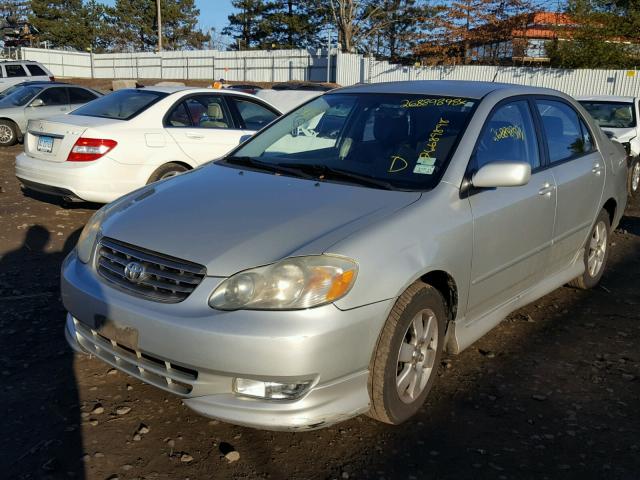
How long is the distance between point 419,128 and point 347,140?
18.9 inches

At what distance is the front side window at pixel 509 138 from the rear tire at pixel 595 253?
1258 millimetres

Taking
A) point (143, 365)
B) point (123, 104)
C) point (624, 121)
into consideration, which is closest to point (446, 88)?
point (143, 365)

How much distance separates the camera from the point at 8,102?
13703 mm

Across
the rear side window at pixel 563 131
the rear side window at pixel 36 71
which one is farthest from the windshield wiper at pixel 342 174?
the rear side window at pixel 36 71

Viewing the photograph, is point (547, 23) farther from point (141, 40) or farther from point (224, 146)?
point (141, 40)

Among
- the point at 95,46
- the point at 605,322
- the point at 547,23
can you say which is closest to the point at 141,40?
the point at 95,46

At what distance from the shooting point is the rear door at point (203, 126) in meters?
6.87

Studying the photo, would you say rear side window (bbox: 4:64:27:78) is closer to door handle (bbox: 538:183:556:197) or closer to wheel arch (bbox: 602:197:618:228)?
wheel arch (bbox: 602:197:618:228)

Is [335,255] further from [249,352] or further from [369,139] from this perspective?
[369,139]

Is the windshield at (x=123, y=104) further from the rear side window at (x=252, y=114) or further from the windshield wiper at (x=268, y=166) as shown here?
the windshield wiper at (x=268, y=166)

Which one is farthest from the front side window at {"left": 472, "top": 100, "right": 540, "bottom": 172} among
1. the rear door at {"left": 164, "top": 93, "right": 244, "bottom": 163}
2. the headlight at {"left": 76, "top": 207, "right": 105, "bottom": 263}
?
the rear door at {"left": 164, "top": 93, "right": 244, "bottom": 163}

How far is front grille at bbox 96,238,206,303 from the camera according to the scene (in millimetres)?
2600

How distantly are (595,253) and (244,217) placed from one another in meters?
3.43

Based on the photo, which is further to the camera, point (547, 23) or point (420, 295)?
point (547, 23)
